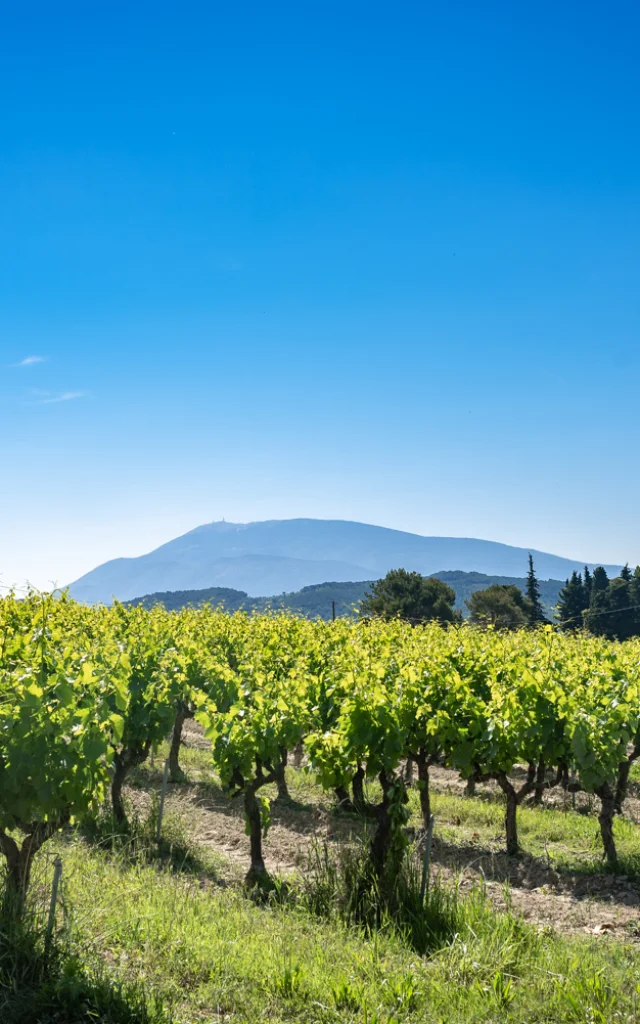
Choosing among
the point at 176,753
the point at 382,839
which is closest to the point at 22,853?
the point at 382,839

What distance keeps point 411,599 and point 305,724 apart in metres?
55.6

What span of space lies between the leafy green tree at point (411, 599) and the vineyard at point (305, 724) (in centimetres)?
4859

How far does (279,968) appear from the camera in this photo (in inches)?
214

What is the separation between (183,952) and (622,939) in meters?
4.63

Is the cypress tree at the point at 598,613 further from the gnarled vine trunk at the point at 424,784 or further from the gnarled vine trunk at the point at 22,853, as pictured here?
the gnarled vine trunk at the point at 22,853

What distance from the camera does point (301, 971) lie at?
5.44m

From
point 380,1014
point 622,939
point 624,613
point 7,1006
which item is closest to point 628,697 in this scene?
point 622,939

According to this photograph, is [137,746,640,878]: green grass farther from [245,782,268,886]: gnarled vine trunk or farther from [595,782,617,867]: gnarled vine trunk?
[245,782,268,886]: gnarled vine trunk

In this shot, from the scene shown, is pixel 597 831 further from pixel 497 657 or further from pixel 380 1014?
pixel 380 1014

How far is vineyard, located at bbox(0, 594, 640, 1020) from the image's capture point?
578cm

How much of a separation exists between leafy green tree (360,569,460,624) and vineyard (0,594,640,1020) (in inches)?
1913

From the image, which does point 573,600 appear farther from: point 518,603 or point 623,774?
point 623,774

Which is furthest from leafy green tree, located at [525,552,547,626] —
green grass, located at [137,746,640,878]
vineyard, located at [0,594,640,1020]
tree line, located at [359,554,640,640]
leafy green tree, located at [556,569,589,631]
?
vineyard, located at [0,594,640,1020]

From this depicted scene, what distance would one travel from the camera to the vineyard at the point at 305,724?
5781mm
